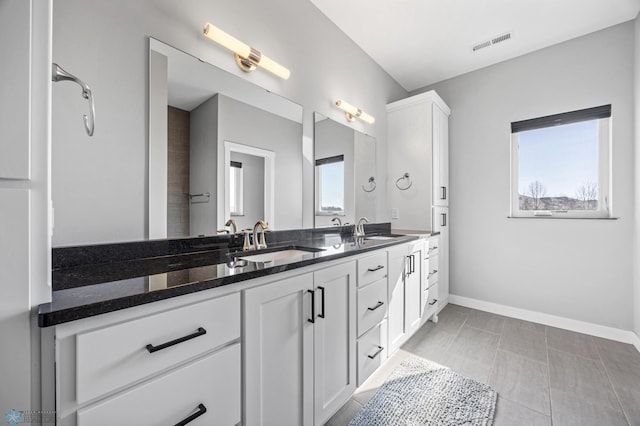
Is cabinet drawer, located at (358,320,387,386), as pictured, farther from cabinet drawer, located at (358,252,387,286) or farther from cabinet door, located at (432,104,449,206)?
cabinet door, located at (432,104,449,206)

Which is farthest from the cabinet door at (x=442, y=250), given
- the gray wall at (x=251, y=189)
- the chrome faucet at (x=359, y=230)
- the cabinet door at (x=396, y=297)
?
the gray wall at (x=251, y=189)

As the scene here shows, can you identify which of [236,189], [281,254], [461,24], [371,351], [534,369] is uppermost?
[461,24]

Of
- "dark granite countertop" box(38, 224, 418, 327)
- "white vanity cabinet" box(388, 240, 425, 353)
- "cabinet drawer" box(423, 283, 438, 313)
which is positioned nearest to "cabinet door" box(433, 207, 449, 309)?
"cabinet drawer" box(423, 283, 438, 313)

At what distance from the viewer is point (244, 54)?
5.20ft

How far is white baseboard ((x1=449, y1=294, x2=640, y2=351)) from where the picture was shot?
2.34m

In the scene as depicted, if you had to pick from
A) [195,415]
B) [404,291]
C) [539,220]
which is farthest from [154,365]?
[539,220]

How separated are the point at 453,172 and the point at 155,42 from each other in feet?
10.6

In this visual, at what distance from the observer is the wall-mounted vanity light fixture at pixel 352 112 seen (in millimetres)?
2391

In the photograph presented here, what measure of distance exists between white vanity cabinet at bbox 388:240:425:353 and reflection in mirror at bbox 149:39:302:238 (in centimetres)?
82

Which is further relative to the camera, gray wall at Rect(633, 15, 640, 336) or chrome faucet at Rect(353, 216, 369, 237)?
chrome faucet at Rect(353, 216, 369, 237)

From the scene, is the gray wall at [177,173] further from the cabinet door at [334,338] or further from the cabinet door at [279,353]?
the cabinet door at [334,338]

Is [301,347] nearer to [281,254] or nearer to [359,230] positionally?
[281,254]

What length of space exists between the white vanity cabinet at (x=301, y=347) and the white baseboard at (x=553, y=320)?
2.31 meters

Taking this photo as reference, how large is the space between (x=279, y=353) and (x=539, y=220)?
304 cm
